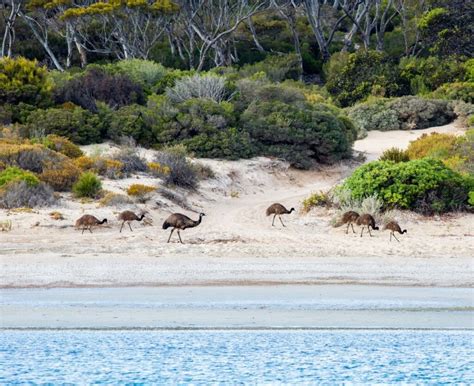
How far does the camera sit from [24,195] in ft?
60.8

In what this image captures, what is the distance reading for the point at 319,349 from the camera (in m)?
10.2

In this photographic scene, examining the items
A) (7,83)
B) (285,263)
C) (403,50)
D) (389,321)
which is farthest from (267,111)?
(403,50)

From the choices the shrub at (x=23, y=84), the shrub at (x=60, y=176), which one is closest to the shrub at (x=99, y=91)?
the shrub at (x=23, y=84)

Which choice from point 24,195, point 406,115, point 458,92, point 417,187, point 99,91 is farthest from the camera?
point 458,92

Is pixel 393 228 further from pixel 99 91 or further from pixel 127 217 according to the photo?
pixel 99 91

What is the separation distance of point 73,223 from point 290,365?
8.54 meters

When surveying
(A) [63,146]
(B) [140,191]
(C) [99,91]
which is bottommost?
(B) [140,191]

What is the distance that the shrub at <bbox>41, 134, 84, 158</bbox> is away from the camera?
77.7 feet

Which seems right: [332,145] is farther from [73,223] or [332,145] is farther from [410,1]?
[410,1]

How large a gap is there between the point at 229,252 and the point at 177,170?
8312mm

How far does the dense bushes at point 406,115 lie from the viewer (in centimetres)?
3581

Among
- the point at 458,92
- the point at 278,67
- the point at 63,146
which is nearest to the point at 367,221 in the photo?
the point at 63,146

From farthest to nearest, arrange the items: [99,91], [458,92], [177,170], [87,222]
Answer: [458,92] → [99,91] → [177,170] → [87,222]

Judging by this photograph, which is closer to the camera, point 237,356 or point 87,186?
point 237,356
